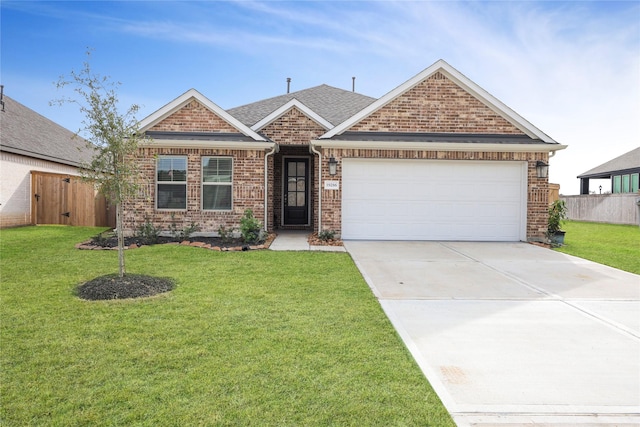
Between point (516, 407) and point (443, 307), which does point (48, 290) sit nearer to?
point (443, 307)

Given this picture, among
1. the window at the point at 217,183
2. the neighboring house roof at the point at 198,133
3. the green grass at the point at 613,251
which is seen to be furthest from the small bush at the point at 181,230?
the green grass at the point at 613,251

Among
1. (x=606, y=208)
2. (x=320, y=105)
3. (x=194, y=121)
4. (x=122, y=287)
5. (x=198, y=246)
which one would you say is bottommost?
(x=122, y=287)

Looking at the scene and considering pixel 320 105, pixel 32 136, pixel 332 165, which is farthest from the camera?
pixel 32 136

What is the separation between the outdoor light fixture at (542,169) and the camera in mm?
11359

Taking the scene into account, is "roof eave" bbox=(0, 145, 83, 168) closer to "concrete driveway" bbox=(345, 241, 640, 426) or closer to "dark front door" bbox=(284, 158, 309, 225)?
"dark front door" bbox=(284, 158, 309, 225)

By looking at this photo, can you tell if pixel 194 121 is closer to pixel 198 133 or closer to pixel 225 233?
pixel 198 133

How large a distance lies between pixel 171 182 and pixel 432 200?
7.78m

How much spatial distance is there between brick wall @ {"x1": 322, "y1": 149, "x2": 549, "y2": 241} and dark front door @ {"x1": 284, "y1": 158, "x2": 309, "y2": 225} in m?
3.41

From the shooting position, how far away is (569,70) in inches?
488

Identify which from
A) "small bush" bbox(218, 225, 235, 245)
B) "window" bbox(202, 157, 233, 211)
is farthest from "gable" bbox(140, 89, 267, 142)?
"small bush" bbox(218, 225, 235, 245)

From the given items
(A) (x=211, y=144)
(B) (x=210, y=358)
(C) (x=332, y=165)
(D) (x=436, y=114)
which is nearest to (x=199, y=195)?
(A) (x=211, y=144)

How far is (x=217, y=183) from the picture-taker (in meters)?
11.6

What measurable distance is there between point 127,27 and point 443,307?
1304 centimetres

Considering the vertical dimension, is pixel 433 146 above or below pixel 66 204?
above
